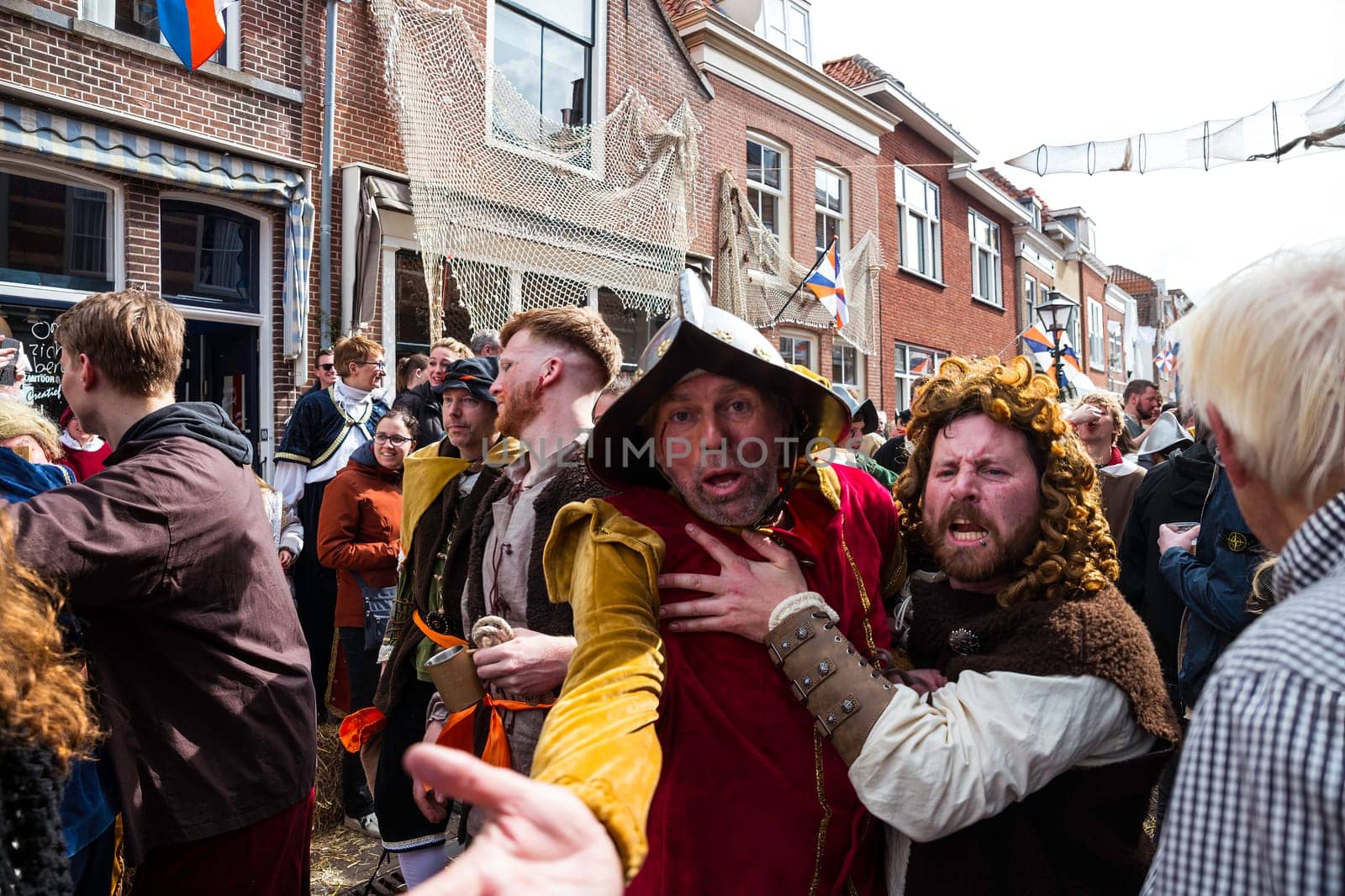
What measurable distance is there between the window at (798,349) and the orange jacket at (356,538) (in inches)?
390

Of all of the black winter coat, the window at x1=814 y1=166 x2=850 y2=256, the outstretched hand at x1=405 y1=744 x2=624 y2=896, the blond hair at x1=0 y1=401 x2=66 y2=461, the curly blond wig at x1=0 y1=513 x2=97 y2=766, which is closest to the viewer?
the outstretched hand at x1=405 y1=744 x2=624 y2=896

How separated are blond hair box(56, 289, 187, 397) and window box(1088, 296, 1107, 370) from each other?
97.8ft

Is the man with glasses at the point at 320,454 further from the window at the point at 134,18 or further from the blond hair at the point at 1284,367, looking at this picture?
the blond hair at the point at 1284,367

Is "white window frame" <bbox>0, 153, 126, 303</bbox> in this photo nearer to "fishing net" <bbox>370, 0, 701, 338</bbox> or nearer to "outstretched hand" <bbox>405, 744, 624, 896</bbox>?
"fishing net" <bbox>370, 0, 701, 338</bbox>

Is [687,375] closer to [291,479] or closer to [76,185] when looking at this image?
[291,479]

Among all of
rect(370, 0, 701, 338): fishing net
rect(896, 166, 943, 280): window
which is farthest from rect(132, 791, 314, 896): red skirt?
rect(896, 166, 943, 280): window

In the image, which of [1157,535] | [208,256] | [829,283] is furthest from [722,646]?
[829,283]

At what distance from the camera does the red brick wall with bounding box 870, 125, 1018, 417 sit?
607 inches

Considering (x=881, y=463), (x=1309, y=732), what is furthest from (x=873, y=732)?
(x=881, y=463)

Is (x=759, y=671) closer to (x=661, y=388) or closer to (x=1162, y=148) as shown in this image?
(x=661, y=388)

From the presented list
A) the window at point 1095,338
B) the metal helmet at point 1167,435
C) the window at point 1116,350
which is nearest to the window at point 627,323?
the metal helmet at point 1167,435

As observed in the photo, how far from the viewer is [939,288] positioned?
17.2 metres

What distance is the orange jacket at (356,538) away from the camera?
163 inches

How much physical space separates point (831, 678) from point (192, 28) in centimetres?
645
